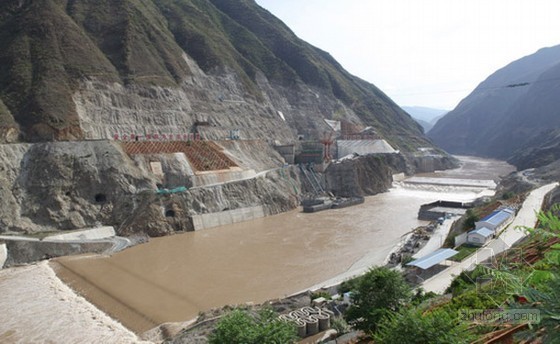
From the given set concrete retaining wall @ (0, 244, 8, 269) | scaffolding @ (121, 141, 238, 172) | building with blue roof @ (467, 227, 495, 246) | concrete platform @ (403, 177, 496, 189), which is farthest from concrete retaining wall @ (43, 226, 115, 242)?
concrete platform @ (403, 177, 496, 189)

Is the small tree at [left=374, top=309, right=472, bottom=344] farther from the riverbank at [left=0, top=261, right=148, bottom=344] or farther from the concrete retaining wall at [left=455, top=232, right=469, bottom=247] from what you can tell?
the concrete retaining wall at [left=455, top=232, right=469, bottom=247]

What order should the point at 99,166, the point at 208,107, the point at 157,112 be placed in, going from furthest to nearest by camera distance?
the point at 208,107 < the point at 157,112 < the point at 99,166

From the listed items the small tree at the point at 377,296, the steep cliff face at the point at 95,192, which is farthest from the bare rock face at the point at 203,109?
the small tree at the point at 377,296

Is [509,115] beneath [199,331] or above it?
above

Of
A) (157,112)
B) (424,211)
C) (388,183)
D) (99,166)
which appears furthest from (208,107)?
(424,211)

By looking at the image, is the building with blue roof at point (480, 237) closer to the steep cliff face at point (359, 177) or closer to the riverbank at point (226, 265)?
the riverbank at point (226, 265)

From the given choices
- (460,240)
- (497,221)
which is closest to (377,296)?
(460,240)

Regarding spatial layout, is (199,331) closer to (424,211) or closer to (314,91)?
(424,211)
